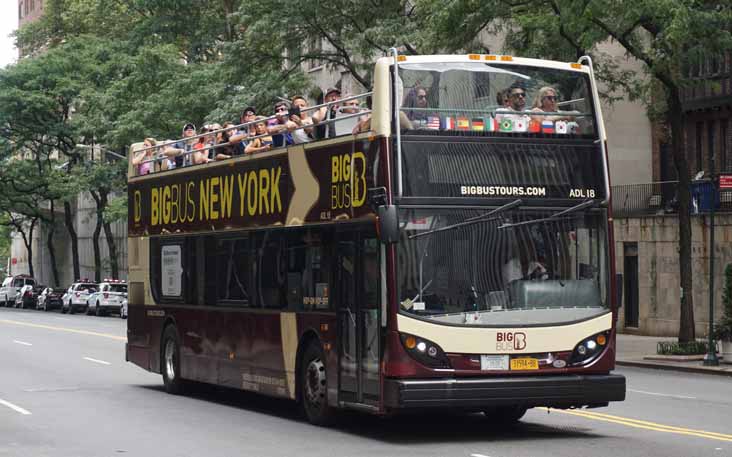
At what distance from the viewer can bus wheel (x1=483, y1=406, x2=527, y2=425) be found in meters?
16.2

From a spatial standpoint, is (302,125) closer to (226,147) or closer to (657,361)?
(226,147)

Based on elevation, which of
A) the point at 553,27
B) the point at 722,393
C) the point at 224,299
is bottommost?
the point at 722,393

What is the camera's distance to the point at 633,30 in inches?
1204

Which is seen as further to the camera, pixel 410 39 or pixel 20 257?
pixel 20 257

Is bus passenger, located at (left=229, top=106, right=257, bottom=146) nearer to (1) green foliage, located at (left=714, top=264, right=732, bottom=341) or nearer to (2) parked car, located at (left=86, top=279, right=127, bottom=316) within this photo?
(1) green foliage, located at (left=714, top=264, right=732, bottom=341)

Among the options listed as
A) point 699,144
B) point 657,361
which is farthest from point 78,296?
point 657,361

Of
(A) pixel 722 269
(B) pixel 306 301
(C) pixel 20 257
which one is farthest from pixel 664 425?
(C) pixel 20 257

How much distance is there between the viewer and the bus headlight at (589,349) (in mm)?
14430

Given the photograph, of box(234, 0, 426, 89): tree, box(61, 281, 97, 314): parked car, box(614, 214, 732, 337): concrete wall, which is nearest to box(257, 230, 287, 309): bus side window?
box(234, 0, 426, 89): tree

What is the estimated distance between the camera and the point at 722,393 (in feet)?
71.4

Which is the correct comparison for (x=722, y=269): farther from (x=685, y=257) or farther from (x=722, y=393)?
(x=722, y=393)

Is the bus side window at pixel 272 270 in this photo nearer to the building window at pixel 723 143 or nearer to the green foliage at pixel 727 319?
the green foliage at pixel 727 319

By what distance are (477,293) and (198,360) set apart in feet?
22.7

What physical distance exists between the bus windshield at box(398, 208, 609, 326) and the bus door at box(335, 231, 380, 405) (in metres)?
0.50
